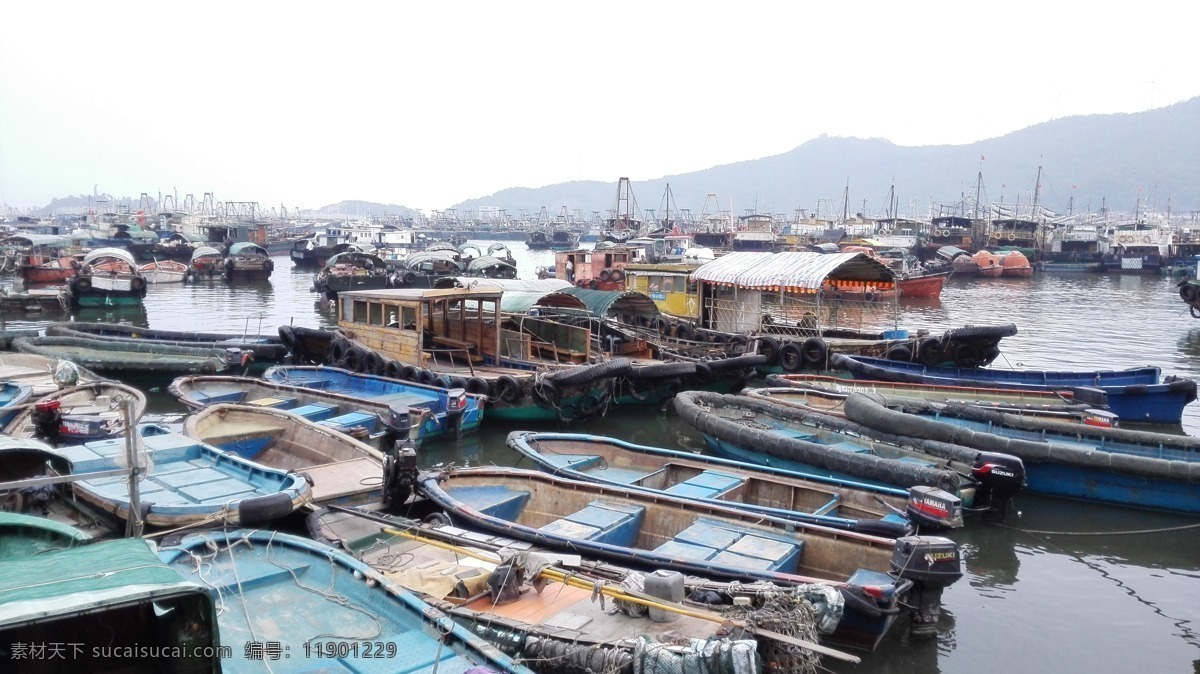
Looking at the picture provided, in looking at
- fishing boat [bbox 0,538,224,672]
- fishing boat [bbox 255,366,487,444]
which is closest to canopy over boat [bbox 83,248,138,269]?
fishing boat [bbox 255,366,487,444]

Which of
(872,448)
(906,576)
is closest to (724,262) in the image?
(872,448)

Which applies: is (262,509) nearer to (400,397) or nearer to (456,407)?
(456,407)

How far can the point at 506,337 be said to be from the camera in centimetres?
1838

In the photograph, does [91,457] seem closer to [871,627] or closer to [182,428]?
[182,428]

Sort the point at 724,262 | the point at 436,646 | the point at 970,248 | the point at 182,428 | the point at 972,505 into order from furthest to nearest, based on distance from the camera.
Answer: the point at 970,248, the point at 724,262, the point at 182,428, the point at 972,505, the point at 436,646

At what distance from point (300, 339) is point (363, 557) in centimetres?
1306

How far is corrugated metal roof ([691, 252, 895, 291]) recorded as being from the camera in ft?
68.1

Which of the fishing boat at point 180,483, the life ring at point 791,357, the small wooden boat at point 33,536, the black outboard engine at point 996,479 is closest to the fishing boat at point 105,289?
the fishing boat at point 180,483

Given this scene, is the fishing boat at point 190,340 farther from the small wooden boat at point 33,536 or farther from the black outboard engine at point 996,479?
the black outboard engine at point 996,479

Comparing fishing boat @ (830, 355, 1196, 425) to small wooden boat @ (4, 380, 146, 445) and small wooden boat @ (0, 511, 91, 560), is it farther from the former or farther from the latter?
small wooden boat @ (0, 511, 91, 560)

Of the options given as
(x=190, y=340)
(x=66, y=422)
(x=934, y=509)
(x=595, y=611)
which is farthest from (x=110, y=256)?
(x=934, y=509)

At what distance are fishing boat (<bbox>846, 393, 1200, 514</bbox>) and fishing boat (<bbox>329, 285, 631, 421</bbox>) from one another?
529 cm

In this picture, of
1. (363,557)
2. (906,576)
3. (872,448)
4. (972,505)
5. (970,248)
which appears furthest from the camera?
(970,248)

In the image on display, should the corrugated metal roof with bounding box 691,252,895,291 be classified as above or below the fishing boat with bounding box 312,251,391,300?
above
